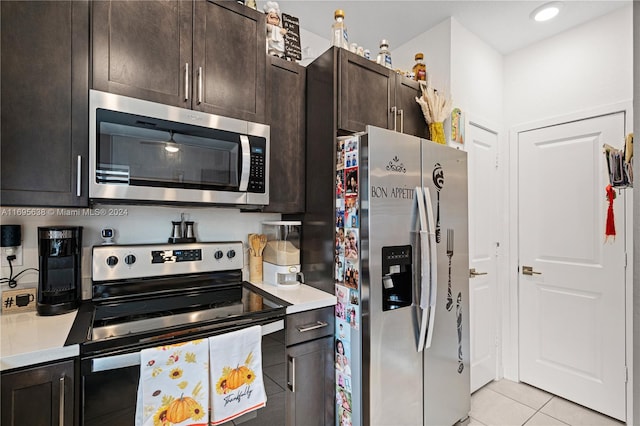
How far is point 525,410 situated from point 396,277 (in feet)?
5.41

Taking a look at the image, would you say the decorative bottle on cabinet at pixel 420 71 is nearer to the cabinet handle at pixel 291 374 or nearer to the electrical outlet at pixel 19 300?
the cabinet handle at pixel 291 374

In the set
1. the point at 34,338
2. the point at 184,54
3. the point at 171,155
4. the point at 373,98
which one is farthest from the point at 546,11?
the point at 34,338

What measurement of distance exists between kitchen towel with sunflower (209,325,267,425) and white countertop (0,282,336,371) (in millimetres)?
258

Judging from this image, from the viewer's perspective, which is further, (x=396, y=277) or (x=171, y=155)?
(x=396, y=277)

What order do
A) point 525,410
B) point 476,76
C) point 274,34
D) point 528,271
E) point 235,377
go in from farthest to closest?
1. point 528,271
2. point 476,76
3. point 525,410
4. point 274,34
5. point 235,377

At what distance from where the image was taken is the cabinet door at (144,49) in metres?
1.30

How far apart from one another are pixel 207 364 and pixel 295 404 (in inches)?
22.7

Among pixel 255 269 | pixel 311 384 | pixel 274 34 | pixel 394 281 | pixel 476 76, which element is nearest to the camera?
pixel 311 384

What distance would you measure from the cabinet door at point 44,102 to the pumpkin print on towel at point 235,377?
3.03 ft

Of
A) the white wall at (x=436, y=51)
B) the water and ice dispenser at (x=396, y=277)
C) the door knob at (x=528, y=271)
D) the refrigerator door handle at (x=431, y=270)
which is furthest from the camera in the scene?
the door knob at (x=528, y=271)

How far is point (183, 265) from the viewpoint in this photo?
1.71 meters

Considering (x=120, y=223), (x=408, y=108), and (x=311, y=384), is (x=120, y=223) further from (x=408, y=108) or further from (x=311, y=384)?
(x=408, y=108)

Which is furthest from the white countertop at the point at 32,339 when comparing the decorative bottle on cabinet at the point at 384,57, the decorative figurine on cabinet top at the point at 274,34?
the decorative bottle on cabinet at the point at 384,57

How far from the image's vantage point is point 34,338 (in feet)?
3.47
